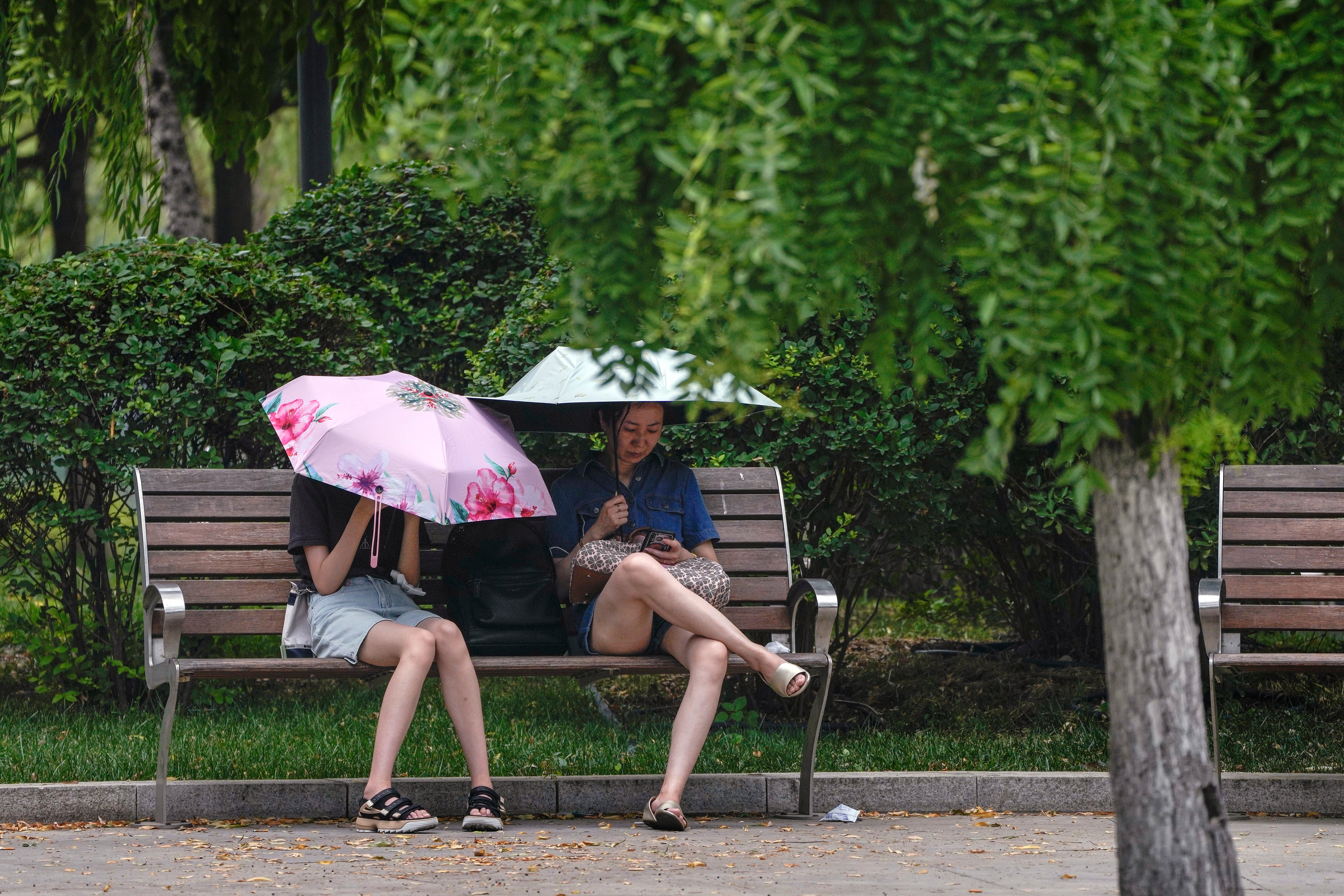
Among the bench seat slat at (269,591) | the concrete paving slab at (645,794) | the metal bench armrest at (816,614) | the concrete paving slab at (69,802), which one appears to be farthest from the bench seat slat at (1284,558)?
the concrete paving slab at (69,802)

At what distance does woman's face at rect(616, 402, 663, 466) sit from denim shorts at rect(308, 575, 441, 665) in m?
0.92

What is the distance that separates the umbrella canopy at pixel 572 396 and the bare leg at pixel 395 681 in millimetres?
927

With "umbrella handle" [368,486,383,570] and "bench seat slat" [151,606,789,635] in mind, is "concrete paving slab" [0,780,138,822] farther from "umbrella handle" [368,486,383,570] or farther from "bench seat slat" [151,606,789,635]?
"umbrella handle" [368,486,383,570]

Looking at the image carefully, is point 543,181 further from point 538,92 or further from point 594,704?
point 594,704

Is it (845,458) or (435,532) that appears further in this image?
(845,458)

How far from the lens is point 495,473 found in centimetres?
497

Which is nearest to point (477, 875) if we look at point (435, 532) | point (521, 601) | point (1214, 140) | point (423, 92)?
point (521, 601)

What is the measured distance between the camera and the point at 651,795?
16.8 ft

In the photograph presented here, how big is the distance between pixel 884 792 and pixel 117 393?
350 cm

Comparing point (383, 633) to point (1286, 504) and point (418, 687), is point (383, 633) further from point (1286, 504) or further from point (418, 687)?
point (1286, 504)

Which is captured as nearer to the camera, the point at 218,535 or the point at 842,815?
the point at 842,815

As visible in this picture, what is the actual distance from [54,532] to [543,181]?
4.63 meters

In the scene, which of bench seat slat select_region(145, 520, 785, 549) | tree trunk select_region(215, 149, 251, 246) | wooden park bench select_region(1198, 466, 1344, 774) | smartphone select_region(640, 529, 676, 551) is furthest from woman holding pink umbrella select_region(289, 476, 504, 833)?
tree trunk select_region(215, 149, 251, 246)

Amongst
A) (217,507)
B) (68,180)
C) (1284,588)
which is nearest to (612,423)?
(217,507)
